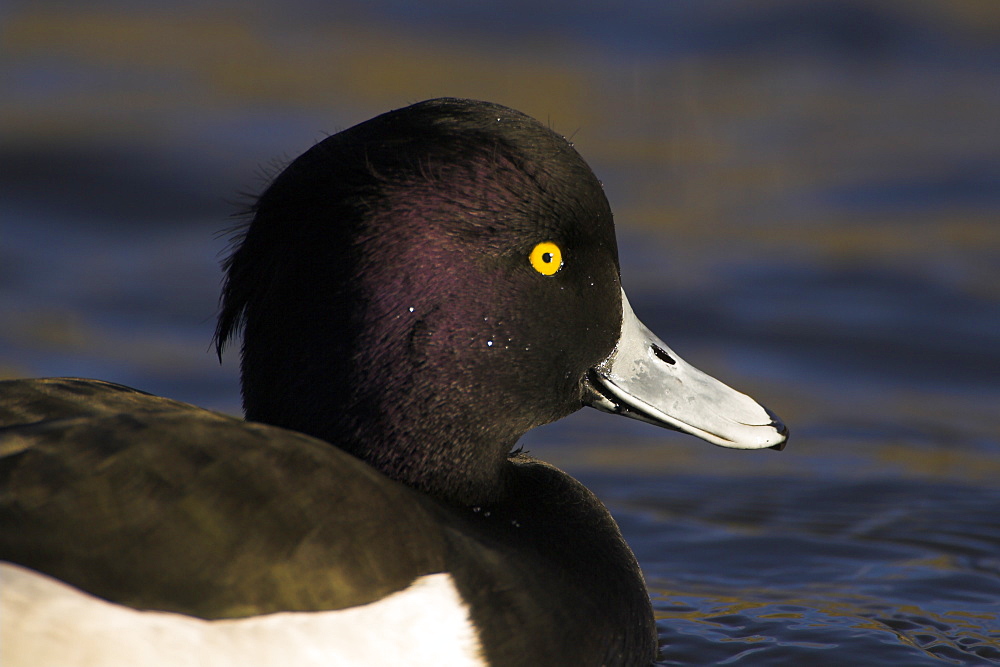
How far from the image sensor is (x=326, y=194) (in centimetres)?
305

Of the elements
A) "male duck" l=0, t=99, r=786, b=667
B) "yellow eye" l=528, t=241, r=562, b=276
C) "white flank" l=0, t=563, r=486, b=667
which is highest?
"yellow eye" l=528, t=241, r=562, b=276

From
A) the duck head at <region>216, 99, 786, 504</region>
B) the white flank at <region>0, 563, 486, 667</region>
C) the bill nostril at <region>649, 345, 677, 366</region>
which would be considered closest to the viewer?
the white flank at <region>0, 563, 486, 667</region>

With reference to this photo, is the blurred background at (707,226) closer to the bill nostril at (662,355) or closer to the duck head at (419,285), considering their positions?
the bill nostril at (662,355)

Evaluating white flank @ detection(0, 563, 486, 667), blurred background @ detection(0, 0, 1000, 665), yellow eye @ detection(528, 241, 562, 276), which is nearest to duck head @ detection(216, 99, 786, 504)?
yellow eye @ detection(528, 241, 562, 276)

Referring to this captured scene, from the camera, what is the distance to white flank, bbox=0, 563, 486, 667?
2.51 meters

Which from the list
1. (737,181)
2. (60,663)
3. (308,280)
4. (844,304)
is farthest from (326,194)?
(737,181)

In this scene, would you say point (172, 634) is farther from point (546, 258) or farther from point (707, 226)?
point (707, 226)

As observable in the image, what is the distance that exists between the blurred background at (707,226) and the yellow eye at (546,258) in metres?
0.97

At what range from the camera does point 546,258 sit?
10.6 feet

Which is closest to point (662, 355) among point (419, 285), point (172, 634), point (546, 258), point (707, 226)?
Result: point (546, 258)

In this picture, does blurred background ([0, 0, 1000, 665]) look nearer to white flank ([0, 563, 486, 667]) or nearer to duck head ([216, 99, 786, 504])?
duck head ([216, 99, 786, 504])

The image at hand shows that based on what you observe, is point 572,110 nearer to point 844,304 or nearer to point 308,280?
point 844,304

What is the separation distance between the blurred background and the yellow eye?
97 cm

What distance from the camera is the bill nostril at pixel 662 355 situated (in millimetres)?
3498
